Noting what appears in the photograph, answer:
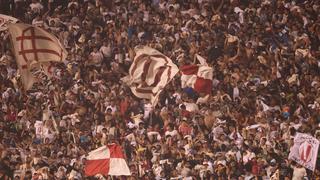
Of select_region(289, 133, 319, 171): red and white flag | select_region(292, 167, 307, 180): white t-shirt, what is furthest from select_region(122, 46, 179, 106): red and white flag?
select_region(292, 167, 307, 180): white t-shirt

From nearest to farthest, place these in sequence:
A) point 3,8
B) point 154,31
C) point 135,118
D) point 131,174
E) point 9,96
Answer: point 131,174 < point 135,118 < point 9,96 < point 154,31 < point 3,8

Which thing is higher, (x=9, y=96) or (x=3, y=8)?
(x=3, y=8)

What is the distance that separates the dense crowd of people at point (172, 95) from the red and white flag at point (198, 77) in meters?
0.14

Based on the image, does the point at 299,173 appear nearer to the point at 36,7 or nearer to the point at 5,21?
the point at 5,21

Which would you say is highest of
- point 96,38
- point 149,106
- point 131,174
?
point 96,38

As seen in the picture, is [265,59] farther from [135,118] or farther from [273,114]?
[135,118]

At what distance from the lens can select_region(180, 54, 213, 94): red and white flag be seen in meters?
19.3

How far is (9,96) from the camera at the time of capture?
20078 millimetres

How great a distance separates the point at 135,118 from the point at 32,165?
2.54 metres

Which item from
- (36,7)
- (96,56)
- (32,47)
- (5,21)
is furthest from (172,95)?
(36,7)

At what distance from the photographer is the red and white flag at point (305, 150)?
16.6 metres

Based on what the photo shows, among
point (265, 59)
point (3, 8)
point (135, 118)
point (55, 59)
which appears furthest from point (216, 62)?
point (3, 8)

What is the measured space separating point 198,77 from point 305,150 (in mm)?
3609

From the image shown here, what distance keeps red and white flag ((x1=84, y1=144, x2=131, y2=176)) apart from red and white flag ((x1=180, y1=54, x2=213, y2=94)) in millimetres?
2740
